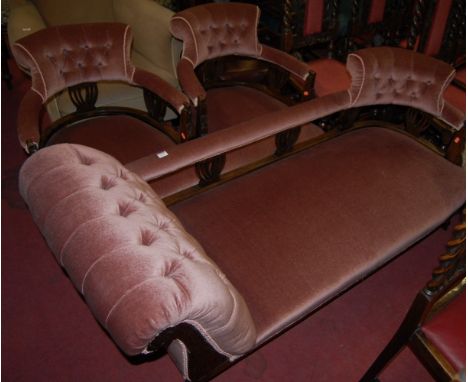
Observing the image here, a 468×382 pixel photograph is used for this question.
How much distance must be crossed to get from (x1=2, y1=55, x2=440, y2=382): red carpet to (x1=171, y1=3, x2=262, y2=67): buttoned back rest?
1.32m

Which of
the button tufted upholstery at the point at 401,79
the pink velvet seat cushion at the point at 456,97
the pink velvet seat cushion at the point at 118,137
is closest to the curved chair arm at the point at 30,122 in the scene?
the pink velvet seat cushion at the point at 118,137

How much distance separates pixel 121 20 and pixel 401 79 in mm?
1784

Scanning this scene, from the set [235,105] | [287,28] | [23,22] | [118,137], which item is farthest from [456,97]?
[23,22]

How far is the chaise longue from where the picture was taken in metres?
0.80

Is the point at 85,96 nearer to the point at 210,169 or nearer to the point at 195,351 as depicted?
the point at 210,169

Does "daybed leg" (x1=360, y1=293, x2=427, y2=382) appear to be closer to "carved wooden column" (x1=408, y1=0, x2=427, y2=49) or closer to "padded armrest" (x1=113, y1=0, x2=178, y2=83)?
"padded armrest" (x1=113, y1=0, x2=178, y2=83)

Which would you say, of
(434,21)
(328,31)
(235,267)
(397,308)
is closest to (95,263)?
(235,267)

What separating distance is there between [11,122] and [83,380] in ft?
6.76

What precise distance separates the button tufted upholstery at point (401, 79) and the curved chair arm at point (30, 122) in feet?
4.55

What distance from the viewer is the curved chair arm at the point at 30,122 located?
1.47 m

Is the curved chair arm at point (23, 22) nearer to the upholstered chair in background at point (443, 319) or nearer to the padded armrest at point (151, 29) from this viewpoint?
the padded armrest at point (151, 29)

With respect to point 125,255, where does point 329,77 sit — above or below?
below

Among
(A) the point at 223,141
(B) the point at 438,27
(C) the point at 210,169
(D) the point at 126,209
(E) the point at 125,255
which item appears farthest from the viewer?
(B) the point at 438,27

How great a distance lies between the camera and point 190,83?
1.87m
